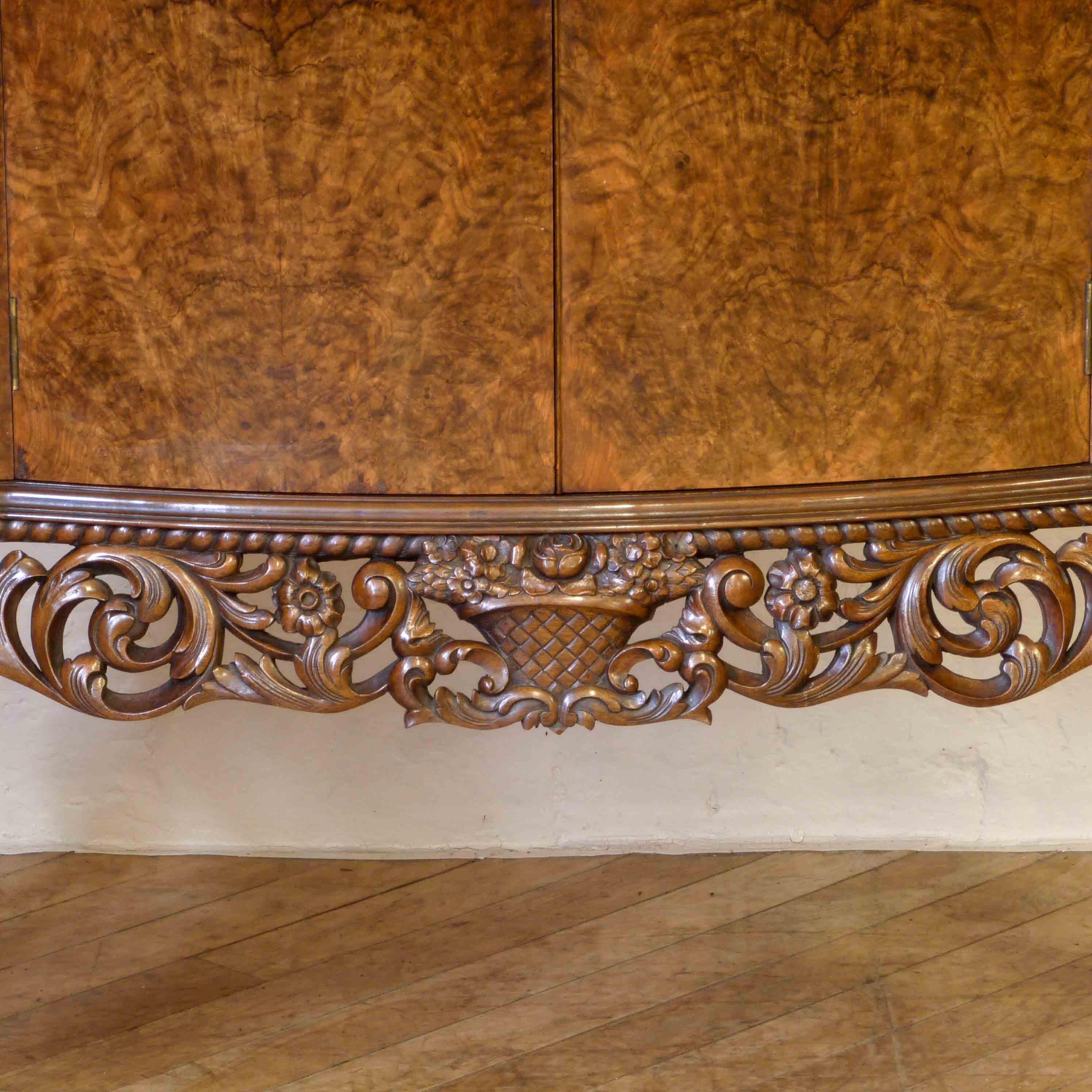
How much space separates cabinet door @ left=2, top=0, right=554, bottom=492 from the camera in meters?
0.92

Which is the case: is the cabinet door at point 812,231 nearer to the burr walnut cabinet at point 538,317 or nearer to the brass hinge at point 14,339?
the burr walnut cabinet at point 538,317

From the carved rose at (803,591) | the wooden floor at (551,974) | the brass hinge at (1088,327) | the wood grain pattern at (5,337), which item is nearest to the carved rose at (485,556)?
the carved rose at (803,591)

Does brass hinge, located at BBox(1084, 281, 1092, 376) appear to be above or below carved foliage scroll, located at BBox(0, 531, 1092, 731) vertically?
above

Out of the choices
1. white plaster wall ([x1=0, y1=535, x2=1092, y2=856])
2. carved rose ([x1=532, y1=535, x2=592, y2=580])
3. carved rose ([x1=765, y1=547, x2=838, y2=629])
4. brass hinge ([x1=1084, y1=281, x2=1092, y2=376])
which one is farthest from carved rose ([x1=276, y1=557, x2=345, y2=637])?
white plaster wall ([x1=0, y1=535, x2=1092, y2=856])

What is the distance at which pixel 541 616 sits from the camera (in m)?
1.00

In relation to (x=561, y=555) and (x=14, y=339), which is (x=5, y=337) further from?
(x=561, y=555)

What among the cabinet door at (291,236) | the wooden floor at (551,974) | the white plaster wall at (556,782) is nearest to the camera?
the cabinet door at (291,236)

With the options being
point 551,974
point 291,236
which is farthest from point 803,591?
point 551,974

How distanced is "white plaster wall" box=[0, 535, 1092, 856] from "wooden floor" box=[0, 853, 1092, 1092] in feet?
0.11

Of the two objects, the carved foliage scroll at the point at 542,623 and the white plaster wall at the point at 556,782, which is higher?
the carved foliage scroll at the point at 542,623

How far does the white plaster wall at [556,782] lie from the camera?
182 cm

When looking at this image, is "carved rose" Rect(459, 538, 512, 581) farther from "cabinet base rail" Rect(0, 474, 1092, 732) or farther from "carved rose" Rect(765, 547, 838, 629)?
"carved rose" Rect(765, 547, 838, 629)

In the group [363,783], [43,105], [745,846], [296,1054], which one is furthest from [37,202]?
[745,846]

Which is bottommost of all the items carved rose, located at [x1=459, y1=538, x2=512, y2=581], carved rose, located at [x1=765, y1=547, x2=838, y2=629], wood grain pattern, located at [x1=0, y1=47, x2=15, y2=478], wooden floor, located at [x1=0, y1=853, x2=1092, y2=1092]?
wooden floor, located at [x1=0, y1=853, x2=1092, y2=1092]
